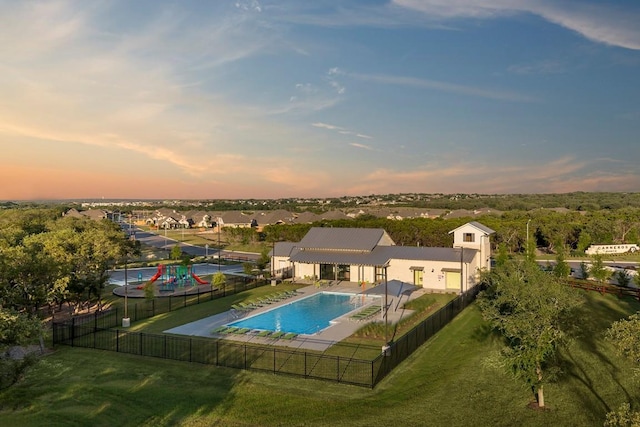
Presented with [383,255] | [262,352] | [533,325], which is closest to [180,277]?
[383,255]

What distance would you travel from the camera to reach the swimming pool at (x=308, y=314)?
30312mm

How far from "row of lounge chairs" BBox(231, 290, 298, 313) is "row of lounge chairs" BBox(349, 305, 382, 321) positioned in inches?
306

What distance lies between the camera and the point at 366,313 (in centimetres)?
3256

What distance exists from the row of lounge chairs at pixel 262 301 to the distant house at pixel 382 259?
6.46m

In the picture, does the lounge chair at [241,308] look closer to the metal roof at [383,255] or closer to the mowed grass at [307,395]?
the mowed grass at [307,395]

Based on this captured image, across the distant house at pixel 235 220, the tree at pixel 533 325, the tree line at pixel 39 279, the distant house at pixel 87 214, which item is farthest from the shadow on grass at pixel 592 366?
the distant house at pixel 87 214

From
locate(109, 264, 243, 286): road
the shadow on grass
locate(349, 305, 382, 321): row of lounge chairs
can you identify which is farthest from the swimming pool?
locate(109, 264, 243, 286): road

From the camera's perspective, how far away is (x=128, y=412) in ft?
57.7

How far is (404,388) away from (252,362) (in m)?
7.67

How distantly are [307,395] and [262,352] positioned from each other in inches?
234

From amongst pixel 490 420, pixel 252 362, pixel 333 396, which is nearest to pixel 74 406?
pixel 252 362

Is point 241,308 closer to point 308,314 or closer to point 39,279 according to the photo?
point 308,314

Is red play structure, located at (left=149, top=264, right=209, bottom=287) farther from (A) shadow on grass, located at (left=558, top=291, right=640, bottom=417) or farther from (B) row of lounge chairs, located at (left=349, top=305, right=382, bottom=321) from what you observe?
(A) shadow on grass, located at (left=558, top=291, right=640, bottom=417)

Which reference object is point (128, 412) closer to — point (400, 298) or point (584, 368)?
point (584, 368)
